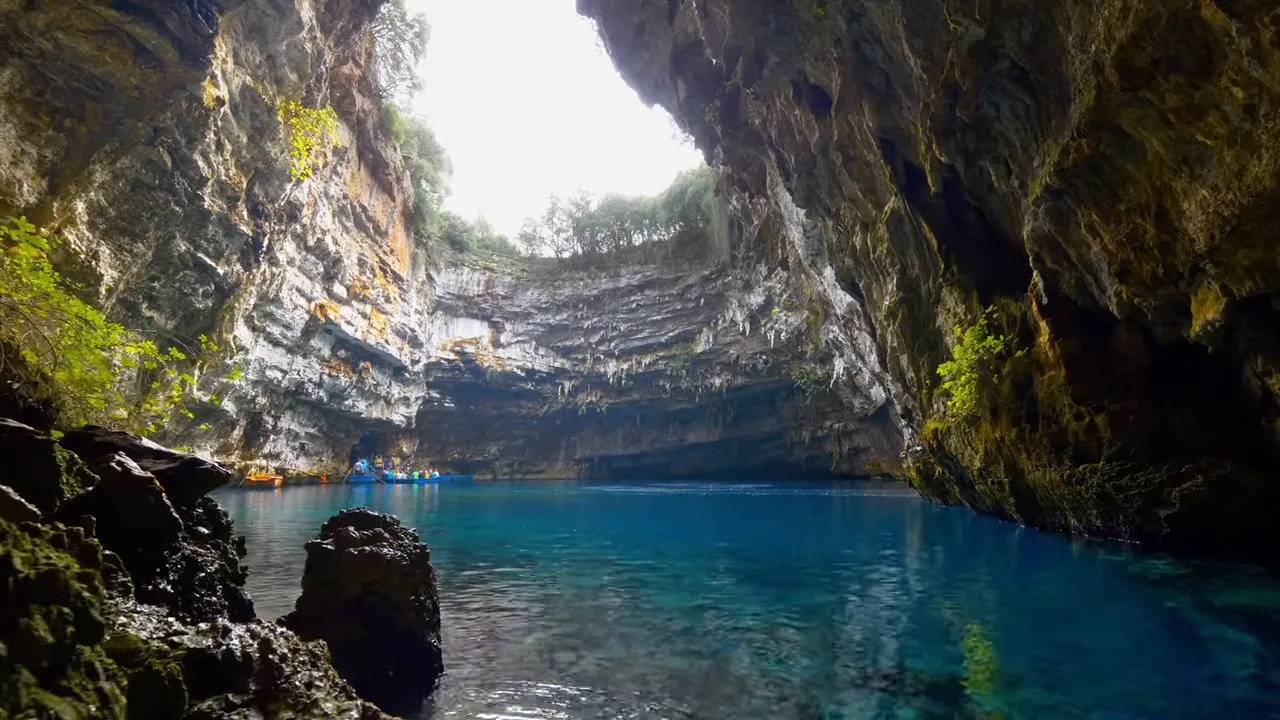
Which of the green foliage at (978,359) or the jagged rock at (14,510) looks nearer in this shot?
the jagged rock at (14,510)

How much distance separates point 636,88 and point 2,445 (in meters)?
19.1

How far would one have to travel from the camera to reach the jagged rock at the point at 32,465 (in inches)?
131

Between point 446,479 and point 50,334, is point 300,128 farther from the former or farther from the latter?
point 446,479

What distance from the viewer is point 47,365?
17.1 feet

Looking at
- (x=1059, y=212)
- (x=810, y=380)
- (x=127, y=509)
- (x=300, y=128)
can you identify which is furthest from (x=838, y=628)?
(x=810, y=380)

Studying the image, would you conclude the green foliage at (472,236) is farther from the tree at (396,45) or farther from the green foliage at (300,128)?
the green foliage at (300,128)

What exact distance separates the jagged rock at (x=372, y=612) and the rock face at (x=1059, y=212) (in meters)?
8.20

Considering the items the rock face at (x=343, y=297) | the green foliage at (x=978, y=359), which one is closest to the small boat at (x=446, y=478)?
the rock face at (x=343, y=297)

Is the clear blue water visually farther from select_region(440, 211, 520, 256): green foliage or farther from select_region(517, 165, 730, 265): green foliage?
select_region(440, 211, 520, 256): green foliage

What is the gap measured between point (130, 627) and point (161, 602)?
5.35ft

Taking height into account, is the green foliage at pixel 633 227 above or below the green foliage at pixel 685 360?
above

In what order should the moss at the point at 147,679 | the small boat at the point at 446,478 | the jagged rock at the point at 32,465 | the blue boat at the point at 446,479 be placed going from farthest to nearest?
the small boat at the point at 446,478, the blue boat at the point at 446,479, the jagged rock at the point at 32,465, the moss at the point at 147,679

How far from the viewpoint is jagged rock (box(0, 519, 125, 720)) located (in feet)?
6.02

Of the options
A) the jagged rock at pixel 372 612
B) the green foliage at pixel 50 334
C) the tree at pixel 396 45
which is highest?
the tree at pixel 396 45
